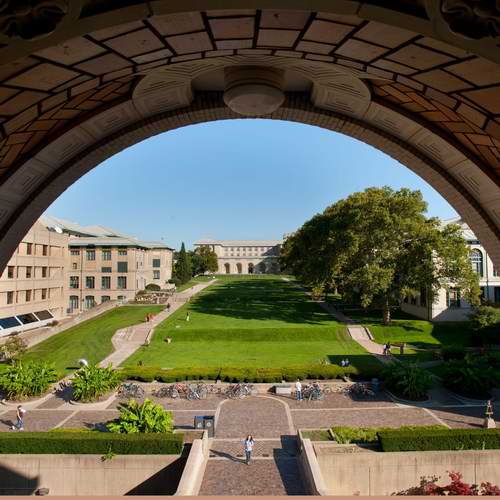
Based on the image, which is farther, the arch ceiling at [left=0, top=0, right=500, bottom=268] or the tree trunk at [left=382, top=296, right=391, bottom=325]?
the tree trunk at [left=382, top=296, right=391, bottom=325]

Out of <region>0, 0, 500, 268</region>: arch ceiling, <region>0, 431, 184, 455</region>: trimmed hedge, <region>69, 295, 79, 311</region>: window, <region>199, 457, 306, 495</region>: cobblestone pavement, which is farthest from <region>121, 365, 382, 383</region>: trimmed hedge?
<region>69, 295, 79, 311</region>: window

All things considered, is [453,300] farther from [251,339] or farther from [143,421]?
[143,421]

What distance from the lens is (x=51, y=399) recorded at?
22.2 metres

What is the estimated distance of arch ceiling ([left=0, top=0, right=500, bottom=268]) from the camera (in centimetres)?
309

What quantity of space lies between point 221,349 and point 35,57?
3143cm

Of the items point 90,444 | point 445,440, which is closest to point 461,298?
point 445,440

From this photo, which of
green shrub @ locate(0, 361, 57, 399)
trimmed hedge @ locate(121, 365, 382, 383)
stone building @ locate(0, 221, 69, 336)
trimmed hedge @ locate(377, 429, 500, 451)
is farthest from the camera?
stone building @ locate(0, 221, 69, 336)

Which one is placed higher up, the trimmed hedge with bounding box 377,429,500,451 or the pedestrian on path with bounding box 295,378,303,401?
the trimmed hedge with bounding box 377,429,500,451

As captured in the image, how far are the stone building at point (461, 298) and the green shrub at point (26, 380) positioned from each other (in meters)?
34.1

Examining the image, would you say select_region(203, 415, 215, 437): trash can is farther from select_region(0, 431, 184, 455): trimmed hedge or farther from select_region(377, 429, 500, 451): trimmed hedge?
select_region(377, 429, 500, 451): trimmed hedge

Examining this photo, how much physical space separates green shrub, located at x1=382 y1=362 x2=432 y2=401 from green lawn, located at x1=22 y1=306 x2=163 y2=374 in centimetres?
2074

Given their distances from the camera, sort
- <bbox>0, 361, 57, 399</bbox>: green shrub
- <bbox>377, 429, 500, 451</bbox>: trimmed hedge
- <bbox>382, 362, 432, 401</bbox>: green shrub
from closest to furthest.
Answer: <bbox>377, 429, 500, 451</bbox>: trimmed hedge
<bbox>382, 362, 432, 401</bbox>: green shrub
<bbox>0, 361, 57, 399</bbox>: green shrub

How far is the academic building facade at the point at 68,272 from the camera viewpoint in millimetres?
40844

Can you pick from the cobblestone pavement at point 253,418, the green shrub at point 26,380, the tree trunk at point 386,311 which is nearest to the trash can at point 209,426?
the cobblestone pavement at point 253,418
